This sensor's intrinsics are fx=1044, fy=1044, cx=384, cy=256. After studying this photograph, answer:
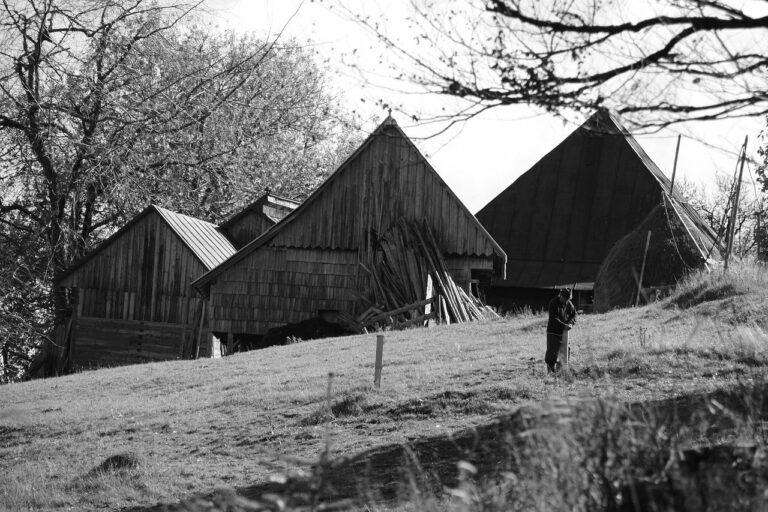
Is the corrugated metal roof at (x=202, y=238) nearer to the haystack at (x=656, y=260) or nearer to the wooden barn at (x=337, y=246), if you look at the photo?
the wooden barn at (x=337, y=246)

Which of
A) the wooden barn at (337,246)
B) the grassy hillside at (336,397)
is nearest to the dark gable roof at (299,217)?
the wooden barn at (337,246)

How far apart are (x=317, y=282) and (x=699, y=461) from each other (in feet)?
82.9

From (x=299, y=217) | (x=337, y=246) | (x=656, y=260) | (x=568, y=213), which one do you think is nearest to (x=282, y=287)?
(x=337, y=246)

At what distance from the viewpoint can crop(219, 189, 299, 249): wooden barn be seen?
126ft

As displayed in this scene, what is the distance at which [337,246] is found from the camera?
3067 centimetres

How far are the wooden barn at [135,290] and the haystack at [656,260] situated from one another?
13.5 metres

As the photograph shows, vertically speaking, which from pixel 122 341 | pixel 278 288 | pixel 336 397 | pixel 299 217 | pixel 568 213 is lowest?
pixel 122 341

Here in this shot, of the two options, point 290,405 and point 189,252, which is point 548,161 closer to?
point 189,252

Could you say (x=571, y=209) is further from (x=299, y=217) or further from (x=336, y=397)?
(x=336, y=397)

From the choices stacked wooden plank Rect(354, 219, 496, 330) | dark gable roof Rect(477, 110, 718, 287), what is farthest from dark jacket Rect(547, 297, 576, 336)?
dark gable roof Rect(477, 110, 718, 287)

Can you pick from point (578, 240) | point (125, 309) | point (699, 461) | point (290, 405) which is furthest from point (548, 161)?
point (699, 461)

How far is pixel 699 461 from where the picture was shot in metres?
5.73

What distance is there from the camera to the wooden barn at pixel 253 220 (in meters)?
38.4

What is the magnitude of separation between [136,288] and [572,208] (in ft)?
51.0
